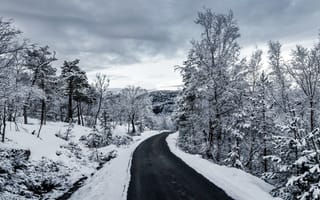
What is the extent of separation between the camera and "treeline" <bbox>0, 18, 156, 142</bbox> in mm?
11297

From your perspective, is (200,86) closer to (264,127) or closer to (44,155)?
(264,127)

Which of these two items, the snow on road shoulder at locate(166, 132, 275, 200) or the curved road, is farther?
the curved road

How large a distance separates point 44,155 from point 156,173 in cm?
733

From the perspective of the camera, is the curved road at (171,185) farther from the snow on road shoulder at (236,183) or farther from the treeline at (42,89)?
the treeline at (42,89)

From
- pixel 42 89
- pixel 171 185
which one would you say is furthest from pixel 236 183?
pixel 42 89

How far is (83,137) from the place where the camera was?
93.0 feet

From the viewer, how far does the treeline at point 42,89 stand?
11.3m

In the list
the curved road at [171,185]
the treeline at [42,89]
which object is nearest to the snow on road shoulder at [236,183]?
the curved road at [171,185]

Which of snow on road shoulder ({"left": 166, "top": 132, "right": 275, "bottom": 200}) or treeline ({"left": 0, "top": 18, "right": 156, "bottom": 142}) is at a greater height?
treeline ({"left": 0, "top": 18, "right": 156, "bottom": 142})

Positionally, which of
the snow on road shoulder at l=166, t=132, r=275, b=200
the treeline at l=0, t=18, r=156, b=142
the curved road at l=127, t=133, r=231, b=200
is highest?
the treeline at l=0, t=18, r=156, b=142

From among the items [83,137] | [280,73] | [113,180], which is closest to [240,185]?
[113,180]

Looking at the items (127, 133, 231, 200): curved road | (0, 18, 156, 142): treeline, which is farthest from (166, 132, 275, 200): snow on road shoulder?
(0, 18, 156, 142): treeline

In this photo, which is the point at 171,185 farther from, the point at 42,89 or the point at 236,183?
the point at 42,89

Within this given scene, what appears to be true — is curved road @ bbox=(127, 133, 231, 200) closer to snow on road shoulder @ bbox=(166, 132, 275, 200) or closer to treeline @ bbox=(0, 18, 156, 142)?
snow on road shoulder @ bbox=(166, 132, 275, 200)
